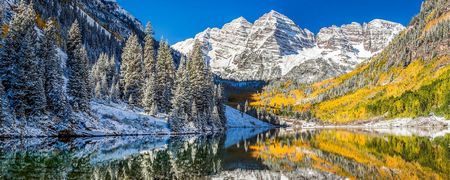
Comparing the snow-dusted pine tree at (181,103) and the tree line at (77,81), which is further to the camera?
the snow-dusted pine tree at (181,103)

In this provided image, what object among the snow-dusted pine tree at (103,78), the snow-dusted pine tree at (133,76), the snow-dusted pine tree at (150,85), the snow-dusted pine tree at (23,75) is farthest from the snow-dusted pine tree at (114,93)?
the snow-dusted pine tree at (23,75)

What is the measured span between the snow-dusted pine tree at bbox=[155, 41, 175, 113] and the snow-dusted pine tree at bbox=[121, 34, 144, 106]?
5.15 metres

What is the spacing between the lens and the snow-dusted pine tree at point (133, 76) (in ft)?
314

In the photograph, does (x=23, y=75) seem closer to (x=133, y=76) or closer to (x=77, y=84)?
(x=77, y=84)

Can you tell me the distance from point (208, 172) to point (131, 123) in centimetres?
4861

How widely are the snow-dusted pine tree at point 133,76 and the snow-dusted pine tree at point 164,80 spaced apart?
5.15 meters


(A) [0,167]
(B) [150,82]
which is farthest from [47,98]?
(A) [0,167]

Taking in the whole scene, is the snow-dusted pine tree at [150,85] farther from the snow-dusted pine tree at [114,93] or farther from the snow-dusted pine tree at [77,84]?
the snow-dusted pine tree at [77,84]

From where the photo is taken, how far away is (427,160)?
36.0 m

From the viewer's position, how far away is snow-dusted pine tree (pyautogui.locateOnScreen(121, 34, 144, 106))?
9556 centimetres

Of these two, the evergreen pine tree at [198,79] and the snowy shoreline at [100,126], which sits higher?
the evergreen pine tree at [198,79]

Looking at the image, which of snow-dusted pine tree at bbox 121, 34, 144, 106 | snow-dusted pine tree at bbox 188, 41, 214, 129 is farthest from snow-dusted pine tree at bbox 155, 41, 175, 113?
snow-dusted pine tree at bbox 188, 41, 214, 129

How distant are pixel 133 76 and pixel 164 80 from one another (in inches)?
304

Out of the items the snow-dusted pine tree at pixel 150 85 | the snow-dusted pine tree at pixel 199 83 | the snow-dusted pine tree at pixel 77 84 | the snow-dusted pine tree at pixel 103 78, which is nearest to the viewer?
the snow-dusted pine tree at pixel 77 84
